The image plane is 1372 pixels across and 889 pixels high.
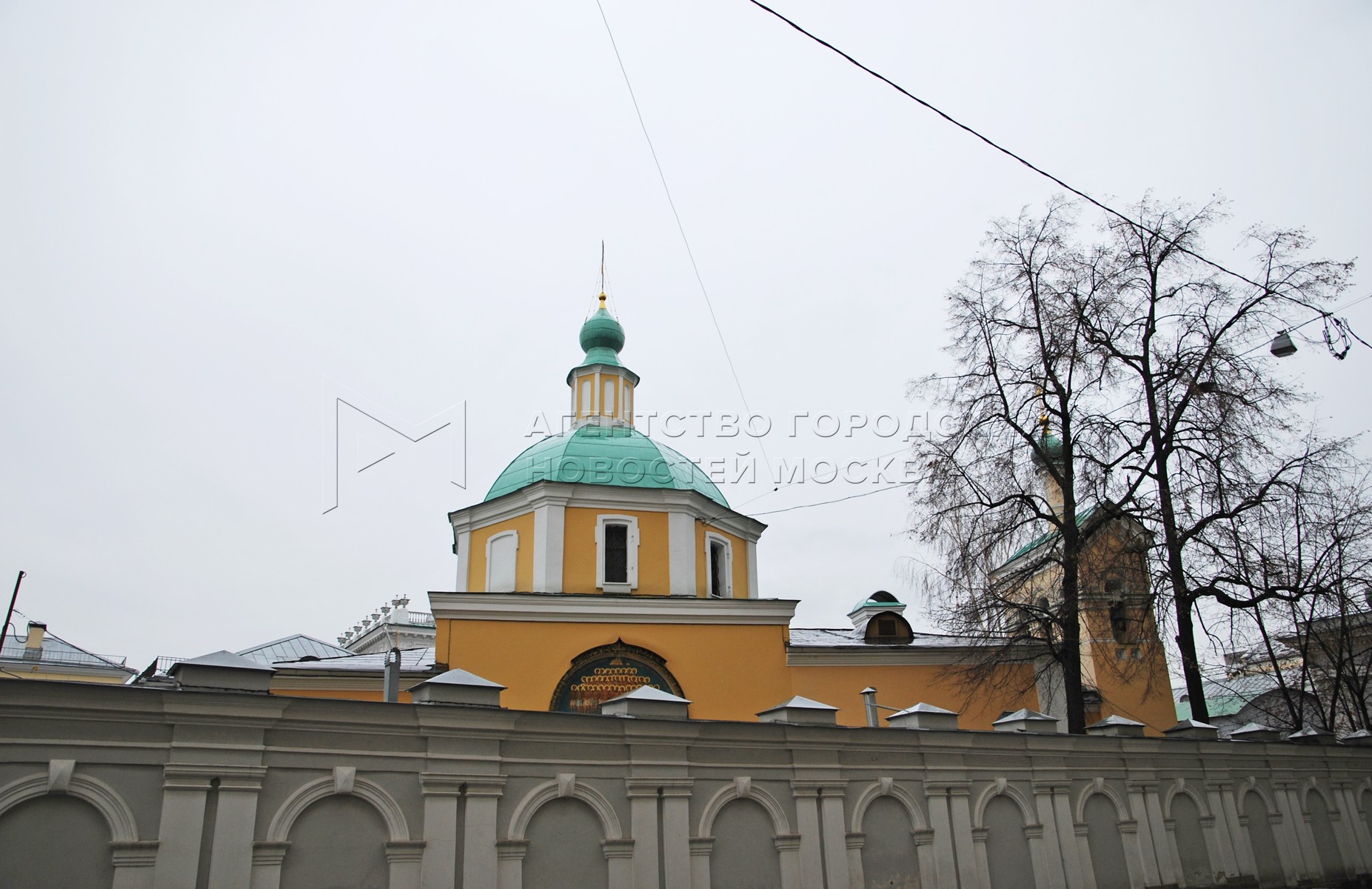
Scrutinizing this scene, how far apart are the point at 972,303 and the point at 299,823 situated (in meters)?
15.0

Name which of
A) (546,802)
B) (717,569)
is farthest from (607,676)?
(546,802)

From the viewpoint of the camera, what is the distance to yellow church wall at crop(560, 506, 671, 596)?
19672 millimetres

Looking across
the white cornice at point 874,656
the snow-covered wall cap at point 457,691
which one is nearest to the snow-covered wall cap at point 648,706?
the snow-covered wall cap at point 457,691

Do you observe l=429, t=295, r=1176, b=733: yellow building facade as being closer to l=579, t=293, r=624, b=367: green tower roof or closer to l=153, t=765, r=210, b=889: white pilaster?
l=579, t=293, r=624, b=367: green tower roof

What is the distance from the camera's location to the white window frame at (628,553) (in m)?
19.7

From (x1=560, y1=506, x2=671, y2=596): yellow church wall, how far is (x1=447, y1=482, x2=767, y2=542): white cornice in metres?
0.15

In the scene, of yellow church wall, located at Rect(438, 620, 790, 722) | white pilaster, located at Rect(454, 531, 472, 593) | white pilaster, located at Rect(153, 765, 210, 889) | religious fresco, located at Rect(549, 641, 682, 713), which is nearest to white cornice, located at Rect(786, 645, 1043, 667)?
yellow church wall, located at Rect(438, 620, 790, 722)

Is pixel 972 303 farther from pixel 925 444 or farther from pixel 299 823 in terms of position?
pixel 299 823

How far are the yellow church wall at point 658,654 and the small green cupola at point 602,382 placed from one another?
22.8 ft

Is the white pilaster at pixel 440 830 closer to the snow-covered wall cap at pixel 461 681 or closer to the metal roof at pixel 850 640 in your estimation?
the snow-covered wall cap at pixel 461 681

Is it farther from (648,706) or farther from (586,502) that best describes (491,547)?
(648,706)

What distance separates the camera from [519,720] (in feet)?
27.2

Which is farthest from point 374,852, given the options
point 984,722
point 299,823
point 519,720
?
point 984,722

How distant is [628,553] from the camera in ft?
66.2
